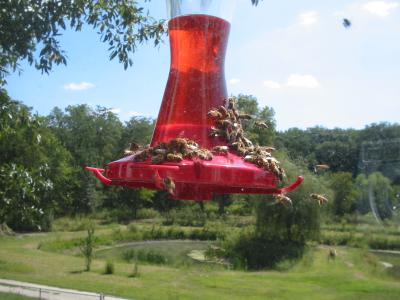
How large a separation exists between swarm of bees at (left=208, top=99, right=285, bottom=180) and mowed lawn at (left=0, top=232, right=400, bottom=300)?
14394 millimetres

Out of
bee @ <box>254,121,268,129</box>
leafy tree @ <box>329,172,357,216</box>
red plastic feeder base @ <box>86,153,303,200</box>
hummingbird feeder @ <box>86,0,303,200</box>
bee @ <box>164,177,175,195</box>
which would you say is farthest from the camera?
leafy tree @ <box>329,172,357,216</box>

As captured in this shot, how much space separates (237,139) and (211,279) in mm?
18910

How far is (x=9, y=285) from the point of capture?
17.8 meters

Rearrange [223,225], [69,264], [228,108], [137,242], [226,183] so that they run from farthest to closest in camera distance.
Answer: [223,225] < [137,242] < [69,264] < [228,108] < [226,183]

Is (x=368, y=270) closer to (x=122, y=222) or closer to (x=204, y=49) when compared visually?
(x=204, y=49)

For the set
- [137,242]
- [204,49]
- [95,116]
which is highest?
[95,116]

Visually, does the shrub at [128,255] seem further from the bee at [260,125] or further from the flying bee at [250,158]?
the flying bee at [250,158]

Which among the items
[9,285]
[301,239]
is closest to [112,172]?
[9,285]

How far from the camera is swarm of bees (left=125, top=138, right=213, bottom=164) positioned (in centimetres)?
281

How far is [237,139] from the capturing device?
Result: 10.7 feet

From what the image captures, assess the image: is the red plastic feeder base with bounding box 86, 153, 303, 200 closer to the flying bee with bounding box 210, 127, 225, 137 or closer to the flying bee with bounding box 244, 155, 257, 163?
the flying bee with bounding box 244, 155, 257, 163

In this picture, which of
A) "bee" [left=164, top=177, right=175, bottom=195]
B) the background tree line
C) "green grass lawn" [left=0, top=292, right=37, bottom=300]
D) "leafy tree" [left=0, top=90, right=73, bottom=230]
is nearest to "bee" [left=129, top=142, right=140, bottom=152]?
"bee" [left=164, top=177, right=175, bottom=195]

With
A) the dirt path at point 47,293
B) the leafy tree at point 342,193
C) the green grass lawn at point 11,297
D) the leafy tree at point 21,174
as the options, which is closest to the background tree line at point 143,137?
the leafy tree at point 342,193

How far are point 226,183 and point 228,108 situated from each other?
2.22ft
